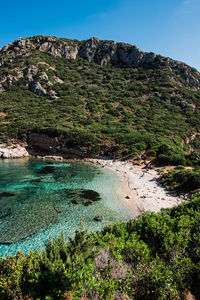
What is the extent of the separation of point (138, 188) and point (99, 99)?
49.1 metres

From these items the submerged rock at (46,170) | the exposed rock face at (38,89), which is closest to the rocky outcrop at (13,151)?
the submerged rock at (46,170)

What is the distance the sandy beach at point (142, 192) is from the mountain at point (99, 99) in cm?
588

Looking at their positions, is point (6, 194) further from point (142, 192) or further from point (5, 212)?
point (142, 192)

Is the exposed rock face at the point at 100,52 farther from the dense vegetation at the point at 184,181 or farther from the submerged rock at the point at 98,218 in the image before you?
the submerged rock at the point at 98,218

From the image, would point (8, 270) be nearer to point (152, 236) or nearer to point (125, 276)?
point (125, 276)

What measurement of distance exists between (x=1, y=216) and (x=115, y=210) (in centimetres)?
1066

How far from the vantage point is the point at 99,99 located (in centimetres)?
6181

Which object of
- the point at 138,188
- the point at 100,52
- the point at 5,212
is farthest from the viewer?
the point at 100,52

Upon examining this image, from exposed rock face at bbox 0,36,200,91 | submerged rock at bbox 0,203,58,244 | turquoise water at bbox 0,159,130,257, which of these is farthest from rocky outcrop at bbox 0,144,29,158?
exposed rock face at bbox 0,36,200,91

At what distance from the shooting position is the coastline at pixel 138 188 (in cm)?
1605

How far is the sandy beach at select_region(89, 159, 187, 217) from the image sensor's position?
15968 millimetres

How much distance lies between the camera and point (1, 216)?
44.1 feet

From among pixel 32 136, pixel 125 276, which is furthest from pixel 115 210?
pixel 32 136

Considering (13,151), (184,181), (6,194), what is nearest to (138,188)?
(184,181)
